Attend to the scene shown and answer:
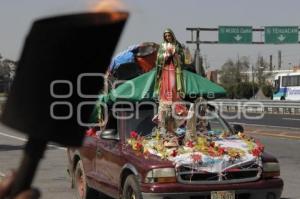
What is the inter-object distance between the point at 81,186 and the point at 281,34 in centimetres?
3993

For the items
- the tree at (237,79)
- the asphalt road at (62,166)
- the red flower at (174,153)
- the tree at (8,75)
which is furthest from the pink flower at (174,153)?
the tree at (237,79)

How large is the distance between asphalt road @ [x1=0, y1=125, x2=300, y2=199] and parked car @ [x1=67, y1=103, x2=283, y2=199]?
0.93m

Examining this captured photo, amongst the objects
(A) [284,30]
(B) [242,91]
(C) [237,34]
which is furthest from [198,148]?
(B) [242,91]

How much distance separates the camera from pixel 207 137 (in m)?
8.99

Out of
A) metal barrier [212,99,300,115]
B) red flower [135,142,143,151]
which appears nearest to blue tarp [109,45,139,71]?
red flower [135,142,143,151]

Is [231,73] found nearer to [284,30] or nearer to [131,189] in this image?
[284,30]

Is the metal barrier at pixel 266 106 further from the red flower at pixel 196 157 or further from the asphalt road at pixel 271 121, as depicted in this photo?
the red flower at pixel 196 157

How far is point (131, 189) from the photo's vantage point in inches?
324

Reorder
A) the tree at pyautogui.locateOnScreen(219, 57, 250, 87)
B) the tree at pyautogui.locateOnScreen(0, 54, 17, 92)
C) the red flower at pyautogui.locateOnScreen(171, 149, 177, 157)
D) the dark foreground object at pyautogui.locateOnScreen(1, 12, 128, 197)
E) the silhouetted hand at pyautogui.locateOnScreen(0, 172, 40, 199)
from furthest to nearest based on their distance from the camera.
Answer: the tree at pyautogui.locateOnScreen(219, 57, 250, 87) < the red flower at pyautogui.locateOnScreen(171, 149, 177, 157) < the tree at pyautogui.locateOnScreen(0, 54, 17, 92) < the silhouetted hand at pyautogui.locateOnScreen(0, 172, 40, 199) < the dark foreground object at pyautogui.locateOnScreen(1, 12, 128, 197)

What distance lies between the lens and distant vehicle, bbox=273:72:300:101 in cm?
5834

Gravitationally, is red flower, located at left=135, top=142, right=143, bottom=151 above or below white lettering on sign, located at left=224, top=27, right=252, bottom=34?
below

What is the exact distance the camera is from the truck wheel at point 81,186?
404 inches

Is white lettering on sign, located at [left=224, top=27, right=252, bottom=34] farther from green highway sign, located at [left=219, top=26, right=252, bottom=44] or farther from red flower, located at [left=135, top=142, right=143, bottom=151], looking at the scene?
red flower, located at [left=135, top=142, right=143, bottom=151]

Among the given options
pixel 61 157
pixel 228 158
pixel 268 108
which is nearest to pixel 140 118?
pixel 228 158
